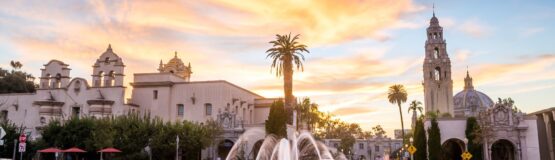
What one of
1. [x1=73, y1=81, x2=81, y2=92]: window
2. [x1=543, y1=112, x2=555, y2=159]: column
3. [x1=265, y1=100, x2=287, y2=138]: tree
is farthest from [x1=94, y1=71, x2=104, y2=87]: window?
[x1=543, y1=112, x2=555, y2=159]: column

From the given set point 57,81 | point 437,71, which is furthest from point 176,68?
point 437,71

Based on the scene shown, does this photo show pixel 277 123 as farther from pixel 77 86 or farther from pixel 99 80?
pixel 77 86

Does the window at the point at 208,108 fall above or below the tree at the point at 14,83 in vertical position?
below

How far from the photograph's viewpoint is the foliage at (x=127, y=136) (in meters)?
45.8

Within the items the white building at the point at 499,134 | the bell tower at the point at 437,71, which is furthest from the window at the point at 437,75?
the white building at the point at 499,134

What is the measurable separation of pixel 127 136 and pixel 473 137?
31.6 meters

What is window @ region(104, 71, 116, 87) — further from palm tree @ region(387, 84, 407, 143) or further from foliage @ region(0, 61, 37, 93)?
palm tree @ region(387, 84, 407, 143)

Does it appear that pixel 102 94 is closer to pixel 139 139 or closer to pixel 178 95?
pixel 178 95

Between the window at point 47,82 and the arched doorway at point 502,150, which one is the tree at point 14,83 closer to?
the window at point 47,82

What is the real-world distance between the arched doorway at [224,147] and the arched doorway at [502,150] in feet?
88.4

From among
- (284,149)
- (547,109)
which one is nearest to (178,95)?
(284,149)

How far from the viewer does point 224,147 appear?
5622 centimetres

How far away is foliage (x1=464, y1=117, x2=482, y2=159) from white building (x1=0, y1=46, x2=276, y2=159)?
25207 mm

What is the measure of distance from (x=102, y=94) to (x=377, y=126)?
103 m
